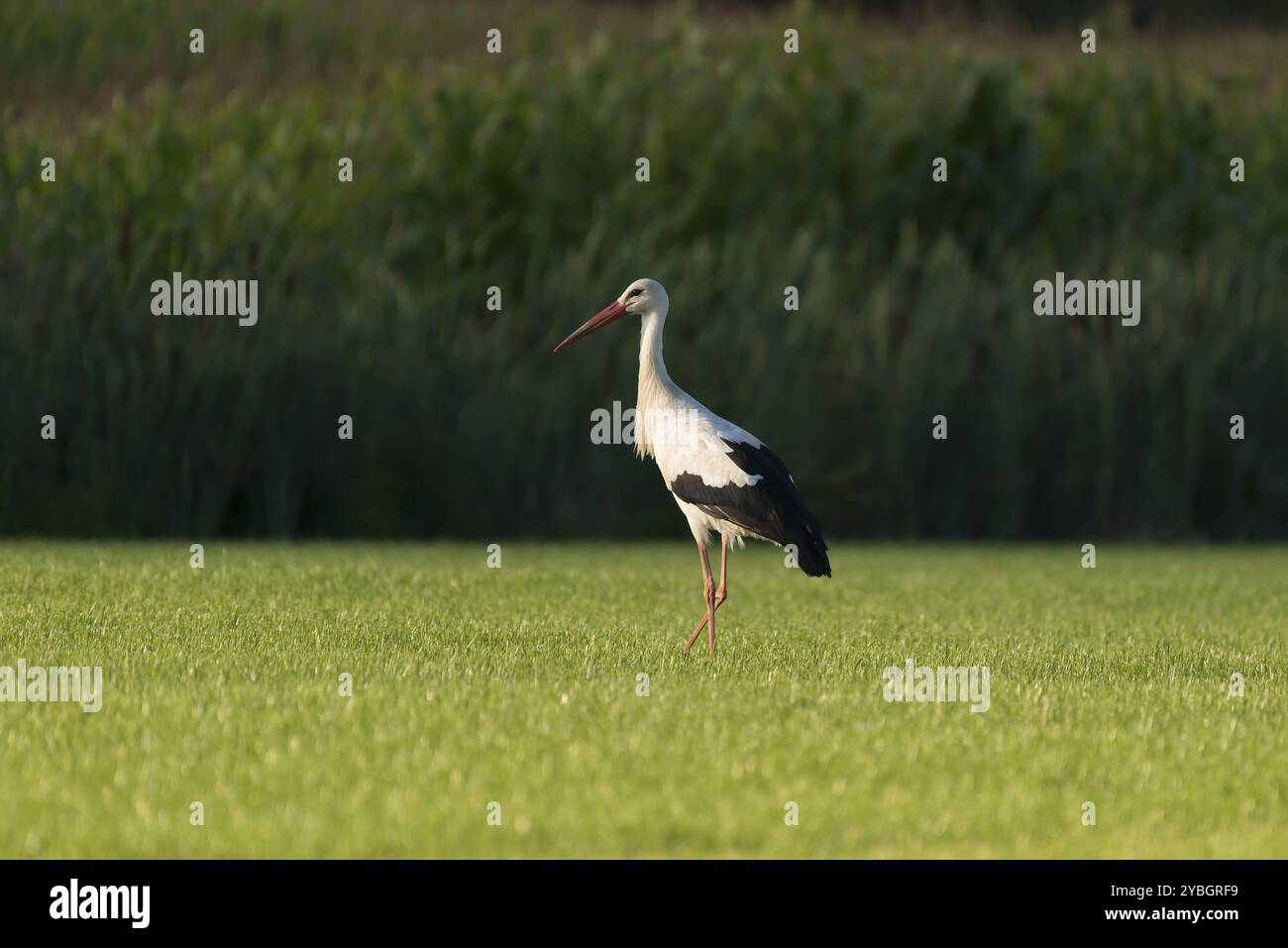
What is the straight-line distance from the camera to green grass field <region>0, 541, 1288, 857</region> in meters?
5.86

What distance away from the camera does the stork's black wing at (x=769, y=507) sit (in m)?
9.60

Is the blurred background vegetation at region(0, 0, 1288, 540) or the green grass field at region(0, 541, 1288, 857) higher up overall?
the blurred background vegetation at region(0, 0, 1288, 540)

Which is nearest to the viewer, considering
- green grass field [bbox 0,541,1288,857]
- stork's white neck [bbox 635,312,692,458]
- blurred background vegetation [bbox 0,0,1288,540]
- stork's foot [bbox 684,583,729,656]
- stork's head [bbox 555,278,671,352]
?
green grass field [bbox 0,541,1288,857]

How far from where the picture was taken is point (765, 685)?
334 inches

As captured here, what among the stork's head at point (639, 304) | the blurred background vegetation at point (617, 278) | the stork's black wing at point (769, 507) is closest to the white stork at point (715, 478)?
the stork's black wing at point (769, 507)

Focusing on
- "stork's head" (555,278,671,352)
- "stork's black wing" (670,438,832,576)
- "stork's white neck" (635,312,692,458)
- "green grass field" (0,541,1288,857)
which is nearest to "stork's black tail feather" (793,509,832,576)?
"stork's black wing" (670,438,832,576)

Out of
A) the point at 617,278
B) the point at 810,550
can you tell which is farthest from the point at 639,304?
the point at 617,278

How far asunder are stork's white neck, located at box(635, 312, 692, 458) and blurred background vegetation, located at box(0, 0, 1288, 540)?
301 inches

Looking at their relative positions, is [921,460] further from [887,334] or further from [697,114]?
[697,114]

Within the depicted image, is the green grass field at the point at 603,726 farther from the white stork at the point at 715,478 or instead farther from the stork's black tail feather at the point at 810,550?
the white stork at the point at 715,478

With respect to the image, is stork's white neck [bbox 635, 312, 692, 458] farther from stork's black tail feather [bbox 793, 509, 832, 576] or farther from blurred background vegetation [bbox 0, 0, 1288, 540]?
blurred background vegetation [bbox 0, 0, 1288, 540]

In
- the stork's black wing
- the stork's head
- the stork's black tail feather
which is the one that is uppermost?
the stork's head

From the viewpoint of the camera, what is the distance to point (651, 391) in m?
10.5

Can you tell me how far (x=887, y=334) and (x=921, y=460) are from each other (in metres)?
1.34
